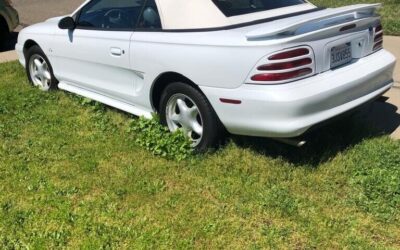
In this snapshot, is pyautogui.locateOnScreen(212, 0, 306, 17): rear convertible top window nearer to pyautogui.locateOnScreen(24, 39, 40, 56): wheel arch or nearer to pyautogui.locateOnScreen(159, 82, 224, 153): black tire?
pyautogui.locateOnScreen(159, 82, 224, 153): black tire

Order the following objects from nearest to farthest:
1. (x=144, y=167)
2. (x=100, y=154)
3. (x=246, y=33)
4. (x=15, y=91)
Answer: (x=246, y=33)
(x=144, y=167)
(x=100, y=154)
(x=15, y=91)

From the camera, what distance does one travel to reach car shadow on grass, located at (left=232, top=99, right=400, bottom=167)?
435 centimetres

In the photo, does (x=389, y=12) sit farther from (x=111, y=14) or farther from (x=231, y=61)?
(x=231, y=61)

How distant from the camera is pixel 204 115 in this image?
422 centimetres

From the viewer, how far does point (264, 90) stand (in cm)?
375

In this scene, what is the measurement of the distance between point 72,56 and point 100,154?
1.48m

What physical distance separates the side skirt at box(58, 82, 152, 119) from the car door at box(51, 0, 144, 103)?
0.05 m

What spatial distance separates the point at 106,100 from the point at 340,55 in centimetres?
248

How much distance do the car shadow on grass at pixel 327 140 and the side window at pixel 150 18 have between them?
123 cm

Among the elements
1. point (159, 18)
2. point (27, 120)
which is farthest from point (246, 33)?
point (27, 120)

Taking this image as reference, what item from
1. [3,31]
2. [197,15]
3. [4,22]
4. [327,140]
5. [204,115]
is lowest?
[3,31]

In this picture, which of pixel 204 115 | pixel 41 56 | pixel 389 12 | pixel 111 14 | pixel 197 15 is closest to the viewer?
pixel 204 115

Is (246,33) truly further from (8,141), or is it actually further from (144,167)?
(8,141)

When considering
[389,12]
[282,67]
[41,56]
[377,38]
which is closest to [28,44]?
[41,56]
